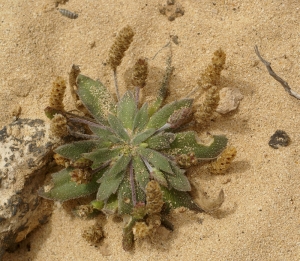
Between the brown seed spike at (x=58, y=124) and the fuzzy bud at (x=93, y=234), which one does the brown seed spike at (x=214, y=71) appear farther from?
the fuzzy bud at (x=93, y=234)

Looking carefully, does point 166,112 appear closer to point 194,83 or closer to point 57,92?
point 194,83

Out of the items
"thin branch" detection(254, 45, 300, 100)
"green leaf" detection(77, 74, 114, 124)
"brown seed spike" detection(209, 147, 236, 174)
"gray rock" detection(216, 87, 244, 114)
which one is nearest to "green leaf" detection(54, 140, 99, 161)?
"green leaf" detection(77, 74, 114, 124)

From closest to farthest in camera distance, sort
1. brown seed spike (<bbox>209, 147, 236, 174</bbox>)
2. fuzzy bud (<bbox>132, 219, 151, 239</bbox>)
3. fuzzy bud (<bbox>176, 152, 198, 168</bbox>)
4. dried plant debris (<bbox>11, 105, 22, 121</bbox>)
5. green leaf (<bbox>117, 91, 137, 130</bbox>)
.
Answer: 1. fuzzy bud (<bbox>132, 219, 151, 239</bbox>)
2. fuzzy bud (<bbox>176, 152, 198, 168</bbox>)
3. brown seed spike (<bbox>209, 147, 236, 174</bbox>)
4. green leaf (<bbox>117, 91, 137, 130</bbox>)
5. dried plant debris (<bbox>11, 105, 22, 121</bbox>)

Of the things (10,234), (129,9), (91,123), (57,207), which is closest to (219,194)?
(91,123)

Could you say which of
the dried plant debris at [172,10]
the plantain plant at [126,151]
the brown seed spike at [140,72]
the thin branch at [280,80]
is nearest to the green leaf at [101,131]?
the plantain plant at [126,151]

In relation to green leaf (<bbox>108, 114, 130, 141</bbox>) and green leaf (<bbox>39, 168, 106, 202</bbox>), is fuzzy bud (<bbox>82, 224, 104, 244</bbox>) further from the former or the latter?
green leaf (<bbox>108, 114, 130, 141</bbox>)

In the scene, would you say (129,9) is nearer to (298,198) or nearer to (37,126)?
(37,126)
